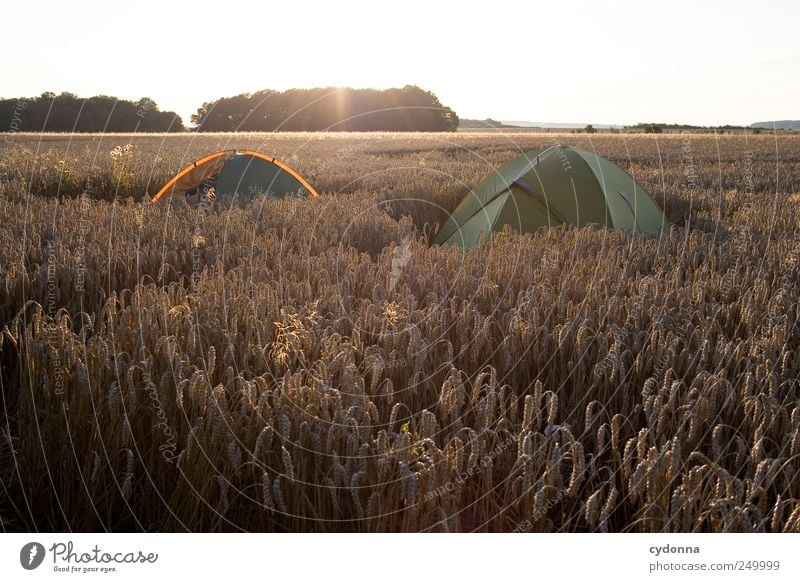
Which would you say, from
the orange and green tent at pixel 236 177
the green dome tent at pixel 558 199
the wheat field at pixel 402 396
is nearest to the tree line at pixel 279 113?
the orange and green tent at pixel 236 177

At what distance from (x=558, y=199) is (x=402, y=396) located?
158 inches

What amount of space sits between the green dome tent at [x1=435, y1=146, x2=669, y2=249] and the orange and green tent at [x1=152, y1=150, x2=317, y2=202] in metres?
2.20

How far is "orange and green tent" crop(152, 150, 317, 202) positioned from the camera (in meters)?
7.25

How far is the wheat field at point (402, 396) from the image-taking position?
1.69 metres

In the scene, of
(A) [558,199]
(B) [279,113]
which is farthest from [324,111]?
(A) [558,199]

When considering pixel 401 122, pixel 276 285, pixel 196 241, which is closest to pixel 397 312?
pixel 276 285

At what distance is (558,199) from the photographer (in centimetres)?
587

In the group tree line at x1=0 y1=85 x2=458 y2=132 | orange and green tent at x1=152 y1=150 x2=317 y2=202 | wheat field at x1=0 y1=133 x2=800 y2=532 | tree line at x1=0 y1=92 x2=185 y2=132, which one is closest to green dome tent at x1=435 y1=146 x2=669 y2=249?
wheat field at x1=0 y1=133 x2=800 y2=532

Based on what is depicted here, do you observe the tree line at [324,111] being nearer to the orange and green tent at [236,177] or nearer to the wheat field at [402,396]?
the orange and green tent at [236,177]

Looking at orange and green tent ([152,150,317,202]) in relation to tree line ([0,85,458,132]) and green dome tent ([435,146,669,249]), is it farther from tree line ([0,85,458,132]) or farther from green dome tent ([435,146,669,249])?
tree line ([0,85,458,132])

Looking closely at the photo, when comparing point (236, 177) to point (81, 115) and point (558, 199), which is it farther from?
point (81, 115)
